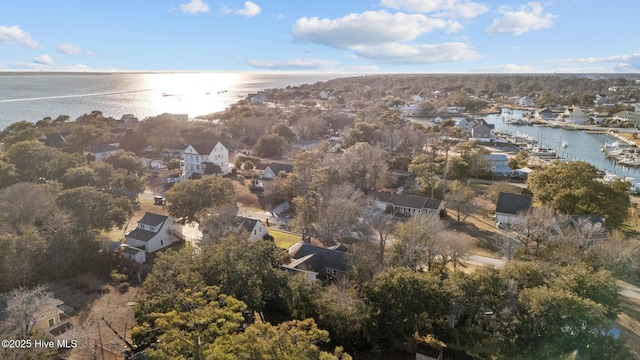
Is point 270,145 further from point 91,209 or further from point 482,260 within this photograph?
point 482,260

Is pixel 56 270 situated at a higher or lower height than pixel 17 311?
lower

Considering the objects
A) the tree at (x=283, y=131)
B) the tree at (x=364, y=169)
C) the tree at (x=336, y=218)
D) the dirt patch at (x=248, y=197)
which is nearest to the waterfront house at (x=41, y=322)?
the tree at (x=336, y=218)

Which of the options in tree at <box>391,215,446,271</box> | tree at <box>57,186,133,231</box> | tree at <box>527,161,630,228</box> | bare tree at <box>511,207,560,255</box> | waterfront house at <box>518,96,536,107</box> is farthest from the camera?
waterfront house at <box>518,96,536,107</box>

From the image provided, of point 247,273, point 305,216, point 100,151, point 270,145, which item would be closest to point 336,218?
point 305,216

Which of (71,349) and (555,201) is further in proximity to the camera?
(555,201)

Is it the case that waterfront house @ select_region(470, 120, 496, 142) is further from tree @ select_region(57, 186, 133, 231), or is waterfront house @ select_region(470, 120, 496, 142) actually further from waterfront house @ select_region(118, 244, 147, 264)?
tree @ select_region(57, 186, 133, 231)

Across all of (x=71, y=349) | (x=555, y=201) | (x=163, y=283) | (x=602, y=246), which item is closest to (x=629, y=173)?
(x=555, y=201)

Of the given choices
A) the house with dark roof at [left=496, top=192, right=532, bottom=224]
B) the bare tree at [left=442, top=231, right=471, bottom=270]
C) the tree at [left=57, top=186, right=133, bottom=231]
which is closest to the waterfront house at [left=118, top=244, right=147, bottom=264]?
the tree at [left=57, top=186, right=133, bottom=231]

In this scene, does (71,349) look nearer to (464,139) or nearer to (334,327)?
(334,327)
